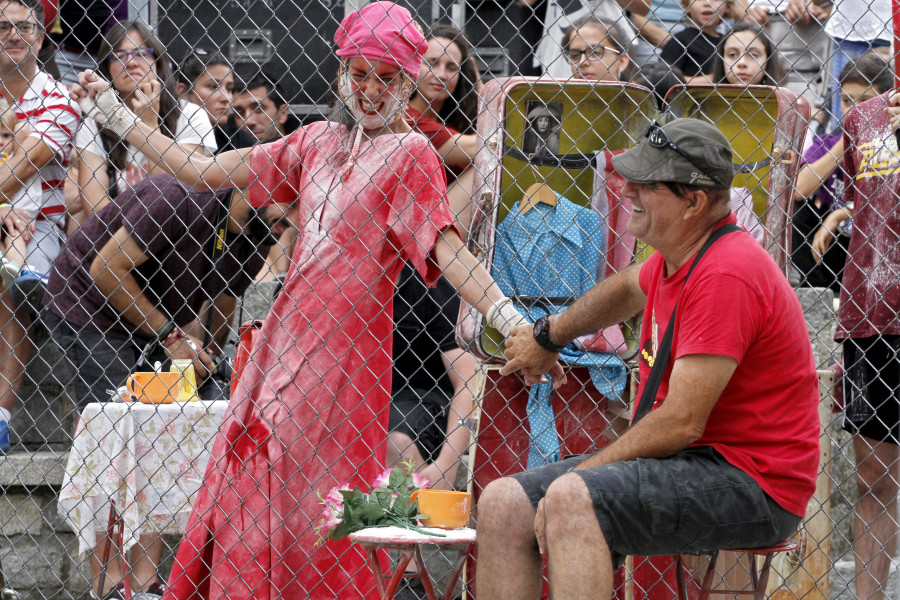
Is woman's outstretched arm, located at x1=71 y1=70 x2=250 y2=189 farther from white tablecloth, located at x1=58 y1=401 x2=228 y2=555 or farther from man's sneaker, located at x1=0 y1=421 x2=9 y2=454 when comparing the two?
man's sneaker, located at x1=0 y1=421 x2=9 y2=454

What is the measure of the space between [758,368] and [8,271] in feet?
10.9

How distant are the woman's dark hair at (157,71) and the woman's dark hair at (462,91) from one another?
1.08 m

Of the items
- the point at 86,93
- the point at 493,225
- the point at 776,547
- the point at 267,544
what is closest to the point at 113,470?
the point at 267,544

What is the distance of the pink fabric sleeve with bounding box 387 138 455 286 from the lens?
10.8 feet

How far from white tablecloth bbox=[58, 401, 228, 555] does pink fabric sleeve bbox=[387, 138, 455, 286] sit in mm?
1201

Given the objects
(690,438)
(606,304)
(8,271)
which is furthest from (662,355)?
(8,271)

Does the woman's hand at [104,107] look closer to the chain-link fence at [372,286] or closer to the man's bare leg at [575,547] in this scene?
the chain-link fence at [372,286]

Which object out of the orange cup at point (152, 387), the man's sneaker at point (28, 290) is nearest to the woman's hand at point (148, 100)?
the man's sneaker at point (28, 290)

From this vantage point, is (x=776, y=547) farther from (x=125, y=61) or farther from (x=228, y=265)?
(x=125, y=61)

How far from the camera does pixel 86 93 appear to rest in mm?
3652

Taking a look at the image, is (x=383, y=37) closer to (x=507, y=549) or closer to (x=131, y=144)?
(x=131, y=144)

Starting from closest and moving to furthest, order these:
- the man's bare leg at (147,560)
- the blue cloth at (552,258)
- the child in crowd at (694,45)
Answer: the blue cloth at (552,258) < the man's bare leg at (147,560) < the child in crowd at (694,45)

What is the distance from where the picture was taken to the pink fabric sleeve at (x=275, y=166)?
3.50 m

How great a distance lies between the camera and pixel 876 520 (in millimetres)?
3740
